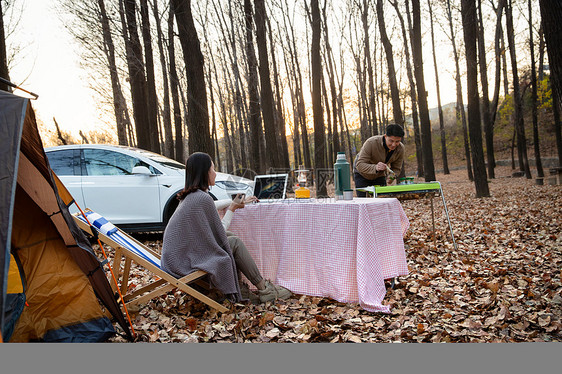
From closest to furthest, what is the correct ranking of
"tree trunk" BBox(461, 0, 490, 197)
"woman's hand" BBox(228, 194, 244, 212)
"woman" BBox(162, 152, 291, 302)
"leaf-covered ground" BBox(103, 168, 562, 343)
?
"leaf-covered ground" BBox(103, 168, 562, 343), "woman" BBox(162, 152, 291, 302), "woman's hand" BBox(228, 194, 244, 212), "tree trunk" BBox(461, 0, 490, 197)

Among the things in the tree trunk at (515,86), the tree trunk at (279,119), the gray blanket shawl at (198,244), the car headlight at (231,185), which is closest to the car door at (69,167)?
the car headlight at (231,185)

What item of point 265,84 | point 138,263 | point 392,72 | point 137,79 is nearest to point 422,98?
point 392,72

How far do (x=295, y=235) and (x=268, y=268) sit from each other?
21.0 inches

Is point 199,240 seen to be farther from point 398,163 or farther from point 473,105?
point 473,105

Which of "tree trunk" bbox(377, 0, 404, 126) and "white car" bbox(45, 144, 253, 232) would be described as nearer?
"white car" bbox(45, 144, 253, 232)

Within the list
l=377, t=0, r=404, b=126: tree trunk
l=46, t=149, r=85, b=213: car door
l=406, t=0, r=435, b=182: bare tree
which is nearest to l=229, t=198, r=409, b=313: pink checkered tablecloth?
l=46, t=149, r=85, b=213: car door

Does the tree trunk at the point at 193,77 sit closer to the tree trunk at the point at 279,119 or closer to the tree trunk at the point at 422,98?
the tree trunk at the point at 422,98

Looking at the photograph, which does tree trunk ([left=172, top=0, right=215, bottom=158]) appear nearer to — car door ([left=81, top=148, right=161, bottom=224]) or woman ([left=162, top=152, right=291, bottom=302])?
car door ([left=81, top=148, right=161, bottom=224])

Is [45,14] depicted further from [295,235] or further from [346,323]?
[346,323]

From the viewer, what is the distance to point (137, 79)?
1245 centimetres

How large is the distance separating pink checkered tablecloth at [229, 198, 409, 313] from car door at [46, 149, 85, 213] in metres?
4.16

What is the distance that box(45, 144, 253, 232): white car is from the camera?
263 inches

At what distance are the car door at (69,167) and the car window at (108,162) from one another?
193 mm

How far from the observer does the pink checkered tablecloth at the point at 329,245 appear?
331 centimetres
